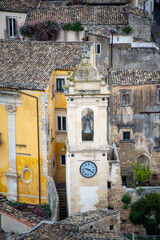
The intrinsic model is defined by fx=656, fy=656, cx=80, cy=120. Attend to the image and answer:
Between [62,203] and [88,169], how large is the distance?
18.7ft

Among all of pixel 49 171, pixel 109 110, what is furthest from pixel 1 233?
pixel 109 110

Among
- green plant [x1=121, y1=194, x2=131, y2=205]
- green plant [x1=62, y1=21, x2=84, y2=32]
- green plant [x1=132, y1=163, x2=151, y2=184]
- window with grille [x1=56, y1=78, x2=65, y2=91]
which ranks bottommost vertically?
green plant [x1=121, y1=194, x2=131, y2=205]

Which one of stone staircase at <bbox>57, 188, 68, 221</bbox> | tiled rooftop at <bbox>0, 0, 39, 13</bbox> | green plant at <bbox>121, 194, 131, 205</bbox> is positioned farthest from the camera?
tiled rooftop at <bbox>0, 0, 39, 13</bbox>

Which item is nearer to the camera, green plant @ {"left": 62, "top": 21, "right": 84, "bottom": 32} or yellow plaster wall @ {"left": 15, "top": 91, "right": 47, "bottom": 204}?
yellow plaster wall @ {"left": 15, "top": 91, "right": 47, "bottom": 204}

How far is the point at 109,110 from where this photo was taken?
168 feet

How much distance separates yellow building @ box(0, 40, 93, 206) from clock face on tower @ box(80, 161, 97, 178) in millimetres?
4008

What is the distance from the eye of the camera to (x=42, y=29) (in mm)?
58031

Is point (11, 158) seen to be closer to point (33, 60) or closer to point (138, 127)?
point (33, 60)

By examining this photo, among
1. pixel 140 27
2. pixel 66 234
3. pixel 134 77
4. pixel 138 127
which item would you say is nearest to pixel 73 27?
pixel 140 27

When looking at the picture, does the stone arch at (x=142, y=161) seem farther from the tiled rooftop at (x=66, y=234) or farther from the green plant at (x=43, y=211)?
the tiled rooftop at (x=66, y=234)

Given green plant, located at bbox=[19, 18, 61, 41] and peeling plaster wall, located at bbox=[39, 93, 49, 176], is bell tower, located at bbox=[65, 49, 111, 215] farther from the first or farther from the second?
green plant, located at bbox=[19, 18, 61, 41]

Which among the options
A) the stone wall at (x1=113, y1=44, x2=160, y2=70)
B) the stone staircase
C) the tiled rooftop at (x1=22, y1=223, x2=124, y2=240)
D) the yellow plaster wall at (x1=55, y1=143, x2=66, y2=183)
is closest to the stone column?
the stone staircase

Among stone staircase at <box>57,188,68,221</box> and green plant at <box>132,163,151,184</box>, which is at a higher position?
green plant at <box>132,163,151,184</box>

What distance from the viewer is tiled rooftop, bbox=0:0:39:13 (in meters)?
61.4
